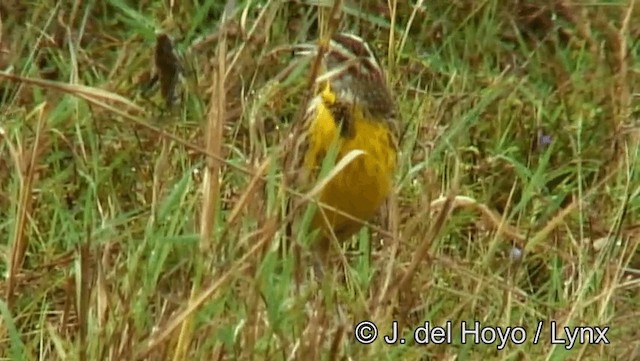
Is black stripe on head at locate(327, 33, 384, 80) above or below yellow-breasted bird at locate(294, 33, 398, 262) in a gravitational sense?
above

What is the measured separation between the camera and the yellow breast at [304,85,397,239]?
386 centimetres

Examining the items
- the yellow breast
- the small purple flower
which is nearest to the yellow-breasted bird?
the yellow breast

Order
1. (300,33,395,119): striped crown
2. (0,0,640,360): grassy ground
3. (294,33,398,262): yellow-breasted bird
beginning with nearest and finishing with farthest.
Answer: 1. (0,0,640,360): grassy ground
2. (294,33,398,262): yellow-breasted bird
3. (300,33,395,119): striped crown

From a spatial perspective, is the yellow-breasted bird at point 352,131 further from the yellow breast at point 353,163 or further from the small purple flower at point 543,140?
the small purple flower at point 543,140

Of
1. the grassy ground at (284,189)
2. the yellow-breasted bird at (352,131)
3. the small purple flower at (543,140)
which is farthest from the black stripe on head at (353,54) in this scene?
the small purple flower at (543,140)

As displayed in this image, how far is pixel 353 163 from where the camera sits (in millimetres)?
3871

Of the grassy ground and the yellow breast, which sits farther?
the yellow breast

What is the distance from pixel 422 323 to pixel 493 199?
40.6 inches

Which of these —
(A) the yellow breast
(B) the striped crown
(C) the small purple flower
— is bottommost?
(C) the small purple flower

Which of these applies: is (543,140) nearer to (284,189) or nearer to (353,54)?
(353,54)

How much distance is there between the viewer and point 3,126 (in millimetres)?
4242

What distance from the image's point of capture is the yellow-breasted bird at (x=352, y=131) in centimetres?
385

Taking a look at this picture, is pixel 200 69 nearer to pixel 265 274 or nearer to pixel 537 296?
pixel 537 296

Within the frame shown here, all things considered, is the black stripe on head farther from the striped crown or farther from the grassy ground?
the grassy ground
